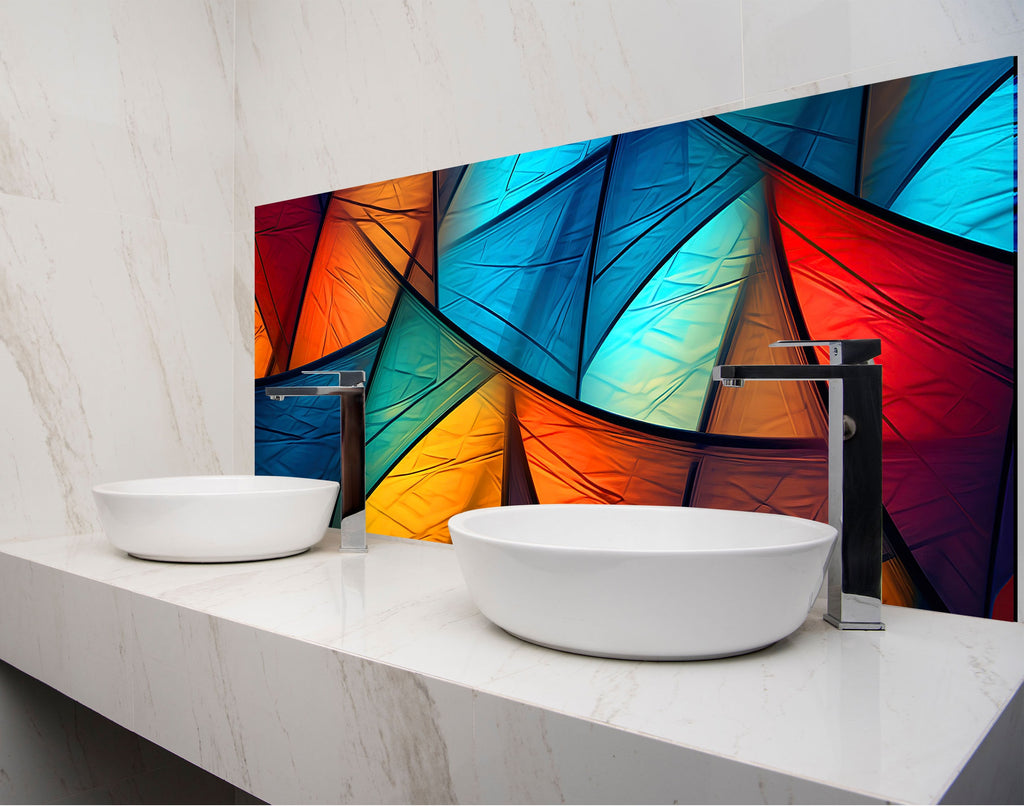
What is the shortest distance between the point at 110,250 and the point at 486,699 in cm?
146

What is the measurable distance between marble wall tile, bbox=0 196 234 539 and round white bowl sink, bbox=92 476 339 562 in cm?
32

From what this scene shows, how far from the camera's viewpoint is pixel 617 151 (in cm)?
130

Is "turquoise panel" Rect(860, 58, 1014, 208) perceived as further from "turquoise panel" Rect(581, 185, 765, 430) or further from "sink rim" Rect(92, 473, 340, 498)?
"sink rim" Rect(92, 473, 340, 498)

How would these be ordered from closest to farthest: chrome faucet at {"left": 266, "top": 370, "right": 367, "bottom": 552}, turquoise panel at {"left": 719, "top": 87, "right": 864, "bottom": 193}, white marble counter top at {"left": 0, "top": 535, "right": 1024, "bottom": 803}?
1. white marble counter top at {"left": 0, "top": 535, "right": 1024, "bottom": 803}
2. turquoise panel at {"left": 719, "top": 87, "right": 864, "bottom": 193}
3. chrome faucet at {"left": 266, "top": 370, "right": 367, "bottom": 552}

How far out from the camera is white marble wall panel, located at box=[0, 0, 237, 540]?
1.59 meters

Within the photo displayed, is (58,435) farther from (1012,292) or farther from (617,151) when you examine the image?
(1012,292)

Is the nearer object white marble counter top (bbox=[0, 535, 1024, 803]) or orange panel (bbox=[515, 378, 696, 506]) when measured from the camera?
white marble counter top (bbox=[0, 535, 1024, 803])

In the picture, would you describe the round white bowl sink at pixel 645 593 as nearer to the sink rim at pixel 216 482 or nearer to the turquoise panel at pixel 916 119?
the turquoise panel at pixel 916 119

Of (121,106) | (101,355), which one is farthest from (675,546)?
(121,106)

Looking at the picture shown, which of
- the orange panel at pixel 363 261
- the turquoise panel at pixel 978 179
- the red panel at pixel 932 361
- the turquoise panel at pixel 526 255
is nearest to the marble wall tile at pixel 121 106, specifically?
the orange panel at pixel 363 261

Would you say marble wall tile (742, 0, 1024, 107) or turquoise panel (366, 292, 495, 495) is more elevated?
marble wall tile (742, 0, 1024, 107)

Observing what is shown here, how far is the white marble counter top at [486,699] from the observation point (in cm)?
63

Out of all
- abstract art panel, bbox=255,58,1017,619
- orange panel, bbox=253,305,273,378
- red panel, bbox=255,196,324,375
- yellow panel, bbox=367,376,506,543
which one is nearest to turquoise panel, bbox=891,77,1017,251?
abstract art panel, bbox=255,58,1017,619

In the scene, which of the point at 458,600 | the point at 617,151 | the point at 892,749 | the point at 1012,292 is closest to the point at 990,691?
the point at 892,749
